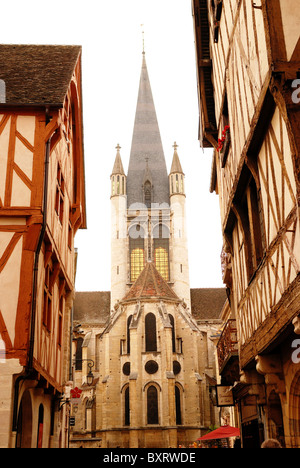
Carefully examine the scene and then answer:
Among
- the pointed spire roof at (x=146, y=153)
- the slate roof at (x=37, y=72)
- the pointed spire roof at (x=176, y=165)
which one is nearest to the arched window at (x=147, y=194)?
the pointed spire roof at (x=146, y=153)

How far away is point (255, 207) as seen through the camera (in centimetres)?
790

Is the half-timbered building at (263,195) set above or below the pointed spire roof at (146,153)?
below

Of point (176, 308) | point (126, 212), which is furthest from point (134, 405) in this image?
point (126, 212)

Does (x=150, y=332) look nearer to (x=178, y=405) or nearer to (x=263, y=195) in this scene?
(x=178, y=405)

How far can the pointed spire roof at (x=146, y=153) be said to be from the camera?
167 ft

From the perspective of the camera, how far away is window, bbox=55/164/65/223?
11263 mm

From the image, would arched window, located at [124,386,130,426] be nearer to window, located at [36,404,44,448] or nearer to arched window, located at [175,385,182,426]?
arched window, located at [175,385,182,426]

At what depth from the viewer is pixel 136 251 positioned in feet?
154

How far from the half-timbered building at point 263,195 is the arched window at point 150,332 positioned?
2480 centimetres

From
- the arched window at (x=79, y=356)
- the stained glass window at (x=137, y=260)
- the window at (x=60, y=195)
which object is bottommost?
the window at (x=60, y=195)

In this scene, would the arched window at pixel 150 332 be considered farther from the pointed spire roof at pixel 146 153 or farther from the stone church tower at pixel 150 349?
the pointed spire roof at pixel 146 153

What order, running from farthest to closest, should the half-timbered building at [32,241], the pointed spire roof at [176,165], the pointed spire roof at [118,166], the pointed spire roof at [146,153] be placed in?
the pointed spire roof at [118,166]
the pointed spire roof at [176,165]
the pointed spire roof at [146,153]
the half-timbered building at [32,241]

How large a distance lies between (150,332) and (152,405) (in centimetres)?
470

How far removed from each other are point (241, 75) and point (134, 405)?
28.9 metres
